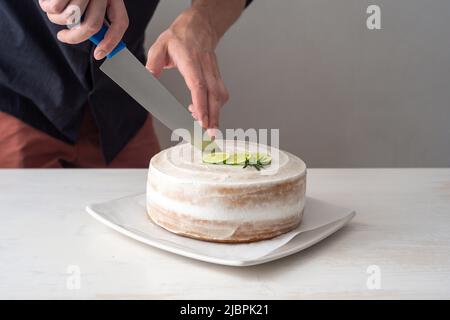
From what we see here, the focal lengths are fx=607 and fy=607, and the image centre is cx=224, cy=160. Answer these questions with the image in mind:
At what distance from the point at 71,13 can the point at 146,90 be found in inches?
6.0

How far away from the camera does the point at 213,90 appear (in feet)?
3.19

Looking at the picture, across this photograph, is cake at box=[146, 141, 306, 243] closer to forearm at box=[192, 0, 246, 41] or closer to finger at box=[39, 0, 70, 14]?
finger at box=[39, 0, 70, 14]

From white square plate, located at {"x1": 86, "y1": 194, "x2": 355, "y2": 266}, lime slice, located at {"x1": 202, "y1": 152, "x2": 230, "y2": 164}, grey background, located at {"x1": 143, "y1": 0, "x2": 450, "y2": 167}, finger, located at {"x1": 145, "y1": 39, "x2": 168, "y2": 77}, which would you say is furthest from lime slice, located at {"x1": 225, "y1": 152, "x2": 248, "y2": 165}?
→ grey background, located at {"x1": 143, "y1": 0, "x2": 450, "y2": 167}

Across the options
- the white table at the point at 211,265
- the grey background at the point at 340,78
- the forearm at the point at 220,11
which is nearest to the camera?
the white table at the point at 211,265

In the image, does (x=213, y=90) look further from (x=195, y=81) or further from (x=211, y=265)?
(x=211, y=265)

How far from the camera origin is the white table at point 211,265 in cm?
65

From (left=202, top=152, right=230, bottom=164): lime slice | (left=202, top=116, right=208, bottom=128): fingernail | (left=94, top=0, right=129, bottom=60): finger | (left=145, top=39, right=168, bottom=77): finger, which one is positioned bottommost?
(left=202, top=152, right=230, bottom=164): lime slice

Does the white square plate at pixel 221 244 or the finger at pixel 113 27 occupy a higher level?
the finger at pixel 113 27

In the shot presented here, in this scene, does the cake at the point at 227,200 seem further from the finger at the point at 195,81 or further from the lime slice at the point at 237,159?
the finger at the point at 195,81

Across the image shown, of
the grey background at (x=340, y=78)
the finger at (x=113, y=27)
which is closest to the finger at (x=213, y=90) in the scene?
the finger at (x=113, y=27)

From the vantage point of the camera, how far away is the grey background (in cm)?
193

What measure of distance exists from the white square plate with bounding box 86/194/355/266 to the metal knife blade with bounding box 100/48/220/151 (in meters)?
0.13

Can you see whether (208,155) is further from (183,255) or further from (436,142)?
(436,142)
